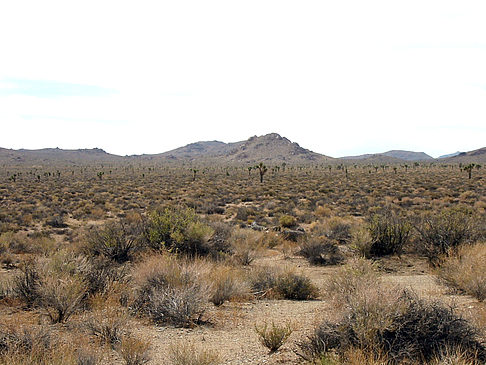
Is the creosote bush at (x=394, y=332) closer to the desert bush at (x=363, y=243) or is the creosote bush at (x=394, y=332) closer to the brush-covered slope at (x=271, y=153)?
the desert bush at (x=363, y=243)

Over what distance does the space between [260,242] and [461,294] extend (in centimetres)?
745

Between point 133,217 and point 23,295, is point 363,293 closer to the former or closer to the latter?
point 23,295

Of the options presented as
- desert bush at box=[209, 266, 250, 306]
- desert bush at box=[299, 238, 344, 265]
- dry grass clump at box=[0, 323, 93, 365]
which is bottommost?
desert bush at box=[299, 238, 344, 265]

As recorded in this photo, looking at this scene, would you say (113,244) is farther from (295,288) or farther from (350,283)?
(350,283)

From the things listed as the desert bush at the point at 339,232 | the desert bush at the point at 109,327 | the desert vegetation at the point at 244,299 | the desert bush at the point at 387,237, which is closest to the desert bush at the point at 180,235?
the desert vegetation at the point at 244,299

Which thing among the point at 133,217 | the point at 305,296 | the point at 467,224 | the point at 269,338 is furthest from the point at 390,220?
the point at 133,217

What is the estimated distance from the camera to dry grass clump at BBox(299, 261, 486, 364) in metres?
4.22

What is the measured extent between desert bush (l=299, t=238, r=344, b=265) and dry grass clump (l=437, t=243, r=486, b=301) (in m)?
3.87

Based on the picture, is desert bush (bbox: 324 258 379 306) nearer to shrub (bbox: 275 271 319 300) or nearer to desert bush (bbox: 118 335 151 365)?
shrub (bbox: 275 271 319 300)

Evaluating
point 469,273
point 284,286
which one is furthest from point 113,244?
point 469,273

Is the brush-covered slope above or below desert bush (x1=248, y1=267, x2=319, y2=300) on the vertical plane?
above

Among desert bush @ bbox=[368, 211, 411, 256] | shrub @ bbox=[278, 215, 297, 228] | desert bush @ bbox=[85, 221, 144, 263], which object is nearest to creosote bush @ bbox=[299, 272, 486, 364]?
desert bush @ bbox=[368, 211, 411, 256]

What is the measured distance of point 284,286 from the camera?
779 cm

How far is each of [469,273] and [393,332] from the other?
3315 millimetres
